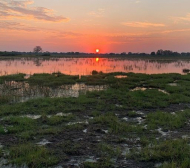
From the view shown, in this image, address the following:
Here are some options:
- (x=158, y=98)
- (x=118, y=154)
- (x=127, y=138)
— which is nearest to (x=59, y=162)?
(x=118, y=154)

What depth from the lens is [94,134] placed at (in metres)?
7.02

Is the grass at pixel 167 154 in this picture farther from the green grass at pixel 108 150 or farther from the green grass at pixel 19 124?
the green grass at pixel 19 124

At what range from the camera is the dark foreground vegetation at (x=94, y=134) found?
522cm

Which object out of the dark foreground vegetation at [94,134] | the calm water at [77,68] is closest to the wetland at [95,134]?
the dark foreground vegetation at [94,134]

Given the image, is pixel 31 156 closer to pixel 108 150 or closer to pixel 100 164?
pixel 100 164

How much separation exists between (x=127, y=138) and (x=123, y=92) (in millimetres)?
7530

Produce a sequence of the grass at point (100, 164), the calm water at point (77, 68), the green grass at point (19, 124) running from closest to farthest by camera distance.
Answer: the grass at point (100, 164) → the green grass at point (19, 124) → the calm water at point (77, 68)

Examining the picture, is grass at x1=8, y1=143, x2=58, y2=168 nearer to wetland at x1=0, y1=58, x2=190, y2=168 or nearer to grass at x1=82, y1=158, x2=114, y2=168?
wetland at x1=0, y1=58, x2=190, y2=168

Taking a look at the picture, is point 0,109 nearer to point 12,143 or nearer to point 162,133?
point 12,143

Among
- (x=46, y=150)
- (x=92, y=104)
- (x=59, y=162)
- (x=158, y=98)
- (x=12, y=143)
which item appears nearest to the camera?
(x=59, y=162)

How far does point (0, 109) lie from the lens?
9.70 metres

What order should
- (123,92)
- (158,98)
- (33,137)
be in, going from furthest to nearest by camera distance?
(123,92) < (158,98) < (33,137)

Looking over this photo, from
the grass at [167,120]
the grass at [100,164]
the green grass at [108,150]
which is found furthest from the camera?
the grass at [167,120]

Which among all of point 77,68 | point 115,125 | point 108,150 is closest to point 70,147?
point 108,150
